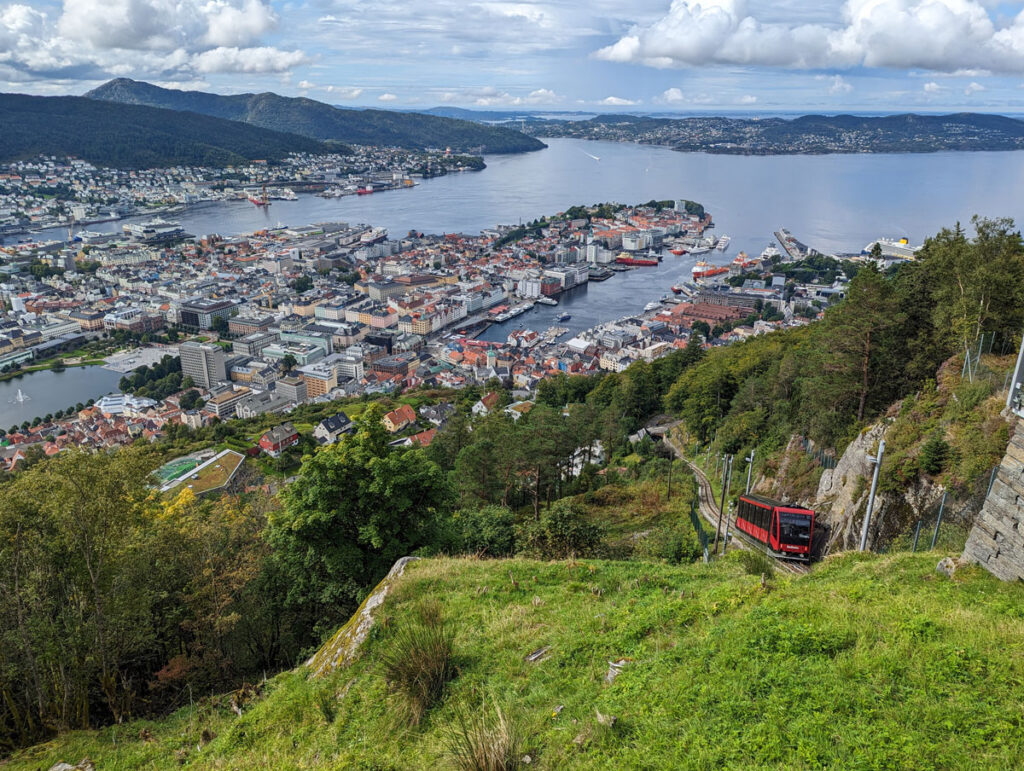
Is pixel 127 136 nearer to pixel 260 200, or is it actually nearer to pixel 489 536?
pixel 260 200

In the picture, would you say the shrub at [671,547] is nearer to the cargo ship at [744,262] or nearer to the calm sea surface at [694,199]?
the calm sea surface at [694,199]

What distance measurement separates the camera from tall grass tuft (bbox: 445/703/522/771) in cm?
222

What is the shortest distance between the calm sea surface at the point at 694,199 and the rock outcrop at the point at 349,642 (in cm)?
3155

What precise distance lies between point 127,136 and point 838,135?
137476mm

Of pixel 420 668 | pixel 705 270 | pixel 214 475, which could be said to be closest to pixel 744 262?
pixel 705 270

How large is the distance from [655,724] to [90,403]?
108 feet

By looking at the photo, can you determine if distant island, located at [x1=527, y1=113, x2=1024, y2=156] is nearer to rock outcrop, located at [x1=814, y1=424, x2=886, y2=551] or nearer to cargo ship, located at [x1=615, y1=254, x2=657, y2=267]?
cargo ship, located at [x1=615, y1=254, x2=657, y2=267]

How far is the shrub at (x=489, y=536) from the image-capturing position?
6277 mm

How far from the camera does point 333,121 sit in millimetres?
142250

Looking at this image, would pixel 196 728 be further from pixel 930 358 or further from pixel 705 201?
pixel 705 201

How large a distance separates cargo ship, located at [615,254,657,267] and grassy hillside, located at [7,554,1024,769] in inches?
2070

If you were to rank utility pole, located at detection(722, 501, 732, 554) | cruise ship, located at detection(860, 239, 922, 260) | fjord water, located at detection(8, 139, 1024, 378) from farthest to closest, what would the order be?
fjord water, located at detection(8, 139, 1024, 378)
cruise ship, located at detection(860, 239, 922, 260)
utility pole, located at detection(722, 501, 732, 554)

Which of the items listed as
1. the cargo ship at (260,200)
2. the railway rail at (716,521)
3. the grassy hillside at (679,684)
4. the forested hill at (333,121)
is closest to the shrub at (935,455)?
the railway rail at (716,521)

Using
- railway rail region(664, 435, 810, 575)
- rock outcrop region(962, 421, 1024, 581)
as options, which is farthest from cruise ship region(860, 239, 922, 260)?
rock outcrop region(962, 421, 1024, 581)
